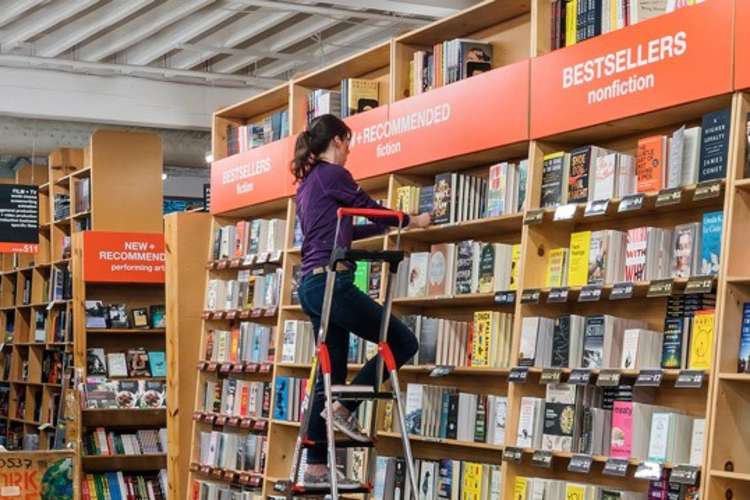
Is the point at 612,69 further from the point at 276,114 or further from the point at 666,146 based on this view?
the point at 276,114

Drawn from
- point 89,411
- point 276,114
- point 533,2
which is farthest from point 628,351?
point 89,411

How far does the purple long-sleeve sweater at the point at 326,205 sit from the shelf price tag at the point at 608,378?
1.10 meters

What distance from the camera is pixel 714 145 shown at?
16.3 ft

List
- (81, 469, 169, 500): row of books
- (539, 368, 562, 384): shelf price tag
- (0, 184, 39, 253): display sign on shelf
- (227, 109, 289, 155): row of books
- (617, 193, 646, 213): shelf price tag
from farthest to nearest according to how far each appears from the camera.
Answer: (0, 184, 39, 253): display sign on shelf
(81, 469, 169, 500): row of books
(227, 109, 289, 155): row of books
(539, 368, 562, 384): shelf price tag
(617, 193, 646, 213): shelf price tag

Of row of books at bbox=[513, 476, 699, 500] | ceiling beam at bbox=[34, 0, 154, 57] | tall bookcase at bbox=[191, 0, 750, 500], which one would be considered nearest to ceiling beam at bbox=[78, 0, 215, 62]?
ceiling beam at bbox=[34, 0, 154, 57]

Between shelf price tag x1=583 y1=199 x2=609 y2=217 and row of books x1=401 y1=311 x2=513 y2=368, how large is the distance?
869 mm

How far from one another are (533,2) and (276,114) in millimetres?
3048

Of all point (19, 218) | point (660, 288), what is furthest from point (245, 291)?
point (19, 218)

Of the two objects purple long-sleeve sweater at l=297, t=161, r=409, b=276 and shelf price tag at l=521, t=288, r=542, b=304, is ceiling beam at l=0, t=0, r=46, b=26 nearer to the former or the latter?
purple long-sleeve sweater at l=297, t=161, r=409, b=276

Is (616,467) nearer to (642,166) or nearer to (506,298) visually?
(506,298)

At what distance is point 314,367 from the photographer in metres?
5.77

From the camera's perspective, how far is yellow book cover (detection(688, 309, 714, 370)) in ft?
16.1

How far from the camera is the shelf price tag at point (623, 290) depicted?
17.2ft

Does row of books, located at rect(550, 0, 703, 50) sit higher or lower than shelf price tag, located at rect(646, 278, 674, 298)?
higher
